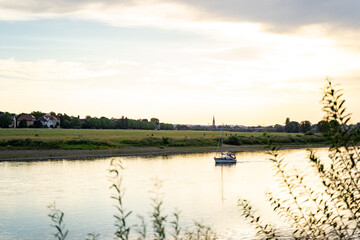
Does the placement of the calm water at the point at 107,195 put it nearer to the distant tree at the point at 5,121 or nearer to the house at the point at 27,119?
the distant tree at the point at 5,121

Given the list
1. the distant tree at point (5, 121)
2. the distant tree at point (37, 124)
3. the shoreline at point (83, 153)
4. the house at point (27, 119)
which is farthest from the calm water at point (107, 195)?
the house at point (27, 119)

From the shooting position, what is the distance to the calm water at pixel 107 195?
28062 mm

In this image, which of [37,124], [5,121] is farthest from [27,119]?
[5,121]

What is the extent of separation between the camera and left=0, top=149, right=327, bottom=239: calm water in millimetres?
28062

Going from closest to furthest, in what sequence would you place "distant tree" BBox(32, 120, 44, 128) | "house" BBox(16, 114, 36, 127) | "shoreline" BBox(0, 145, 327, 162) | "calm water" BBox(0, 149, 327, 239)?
"calm water" BBox(0, 149, 327, 239), "shoreline" BBox(0, 145, 327, 162), "distant tree" BBox(32, 120, 44, 128), "house" BBox(16, 114, 36, 127)

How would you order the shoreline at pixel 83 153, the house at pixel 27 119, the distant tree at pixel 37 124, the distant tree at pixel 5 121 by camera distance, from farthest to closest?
the house at pixel 27 119 < the distant tree at pixel 37 124 < the distant tree at pixel 5 121 < the shoreline at pixel 83 153

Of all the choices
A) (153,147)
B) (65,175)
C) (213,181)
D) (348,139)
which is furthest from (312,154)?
(153,147)


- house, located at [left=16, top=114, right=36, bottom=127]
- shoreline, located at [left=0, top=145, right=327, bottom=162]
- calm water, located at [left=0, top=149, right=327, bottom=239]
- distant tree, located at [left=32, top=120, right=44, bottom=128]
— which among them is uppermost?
house, located at [left=16, top=114, right=36, bottom=127]

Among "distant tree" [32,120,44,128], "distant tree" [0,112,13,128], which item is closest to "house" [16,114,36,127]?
"distant tree" [32,120,44,128]

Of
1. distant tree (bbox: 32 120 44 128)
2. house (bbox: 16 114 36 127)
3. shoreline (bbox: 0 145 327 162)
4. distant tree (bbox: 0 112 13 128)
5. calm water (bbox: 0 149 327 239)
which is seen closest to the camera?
calm water (bbox: 0 149 327 239)

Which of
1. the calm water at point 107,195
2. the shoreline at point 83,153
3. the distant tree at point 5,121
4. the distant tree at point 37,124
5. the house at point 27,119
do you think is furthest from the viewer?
the house at point 27,119

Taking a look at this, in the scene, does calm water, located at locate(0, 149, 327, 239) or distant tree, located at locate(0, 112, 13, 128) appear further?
distant tree, located at locate(0, 112, 13, 128)

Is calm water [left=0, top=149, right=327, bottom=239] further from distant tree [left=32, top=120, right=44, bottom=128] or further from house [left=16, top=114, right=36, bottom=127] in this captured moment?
house [left=16, top=114, right=36, bottom=127]

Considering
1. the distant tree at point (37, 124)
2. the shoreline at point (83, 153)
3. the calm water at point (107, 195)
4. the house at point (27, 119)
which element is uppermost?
the house at point (27, 119)
